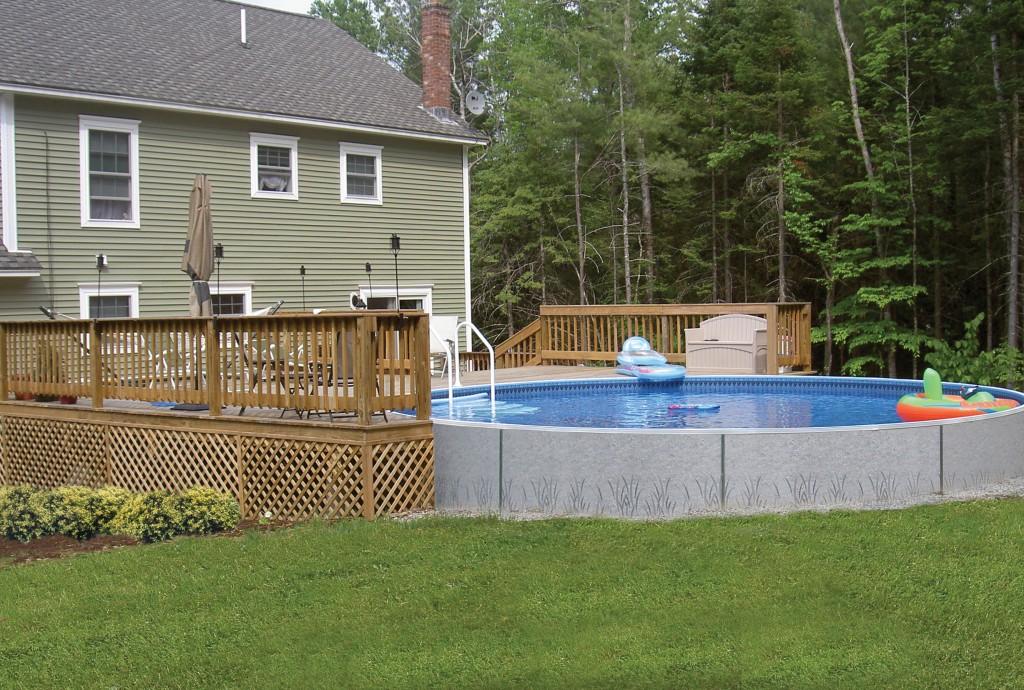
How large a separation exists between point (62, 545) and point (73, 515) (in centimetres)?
33

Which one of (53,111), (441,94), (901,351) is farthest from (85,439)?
(901,351)

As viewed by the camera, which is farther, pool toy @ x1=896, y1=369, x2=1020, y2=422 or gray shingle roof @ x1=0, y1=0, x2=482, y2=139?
gray shingle roof @ x1=0, y1=0, x2=482, y2=139

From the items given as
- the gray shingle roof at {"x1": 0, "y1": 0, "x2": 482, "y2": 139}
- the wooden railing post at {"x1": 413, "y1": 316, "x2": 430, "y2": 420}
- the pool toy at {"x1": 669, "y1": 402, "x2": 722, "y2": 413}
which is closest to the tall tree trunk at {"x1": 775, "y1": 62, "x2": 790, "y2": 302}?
the gray shingle roof at {"x1": 0, "y1": 0, "x2": 482, "y2": 139}

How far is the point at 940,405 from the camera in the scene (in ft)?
28.7

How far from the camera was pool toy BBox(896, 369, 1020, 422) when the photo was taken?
28.2 feet

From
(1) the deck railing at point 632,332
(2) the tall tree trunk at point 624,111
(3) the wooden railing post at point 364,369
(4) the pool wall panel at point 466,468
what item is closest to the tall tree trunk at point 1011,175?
(1) the deck railing at point 632,332

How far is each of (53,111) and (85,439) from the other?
263 inches

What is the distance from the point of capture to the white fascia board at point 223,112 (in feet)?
43.9

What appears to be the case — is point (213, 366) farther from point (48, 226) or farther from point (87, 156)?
point (87, 156)

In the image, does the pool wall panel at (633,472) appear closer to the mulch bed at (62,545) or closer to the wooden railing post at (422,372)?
the wooden railing post at (422,372)

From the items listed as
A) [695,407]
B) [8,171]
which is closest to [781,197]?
[695,407]

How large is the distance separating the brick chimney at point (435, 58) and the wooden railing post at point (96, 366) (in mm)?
10974

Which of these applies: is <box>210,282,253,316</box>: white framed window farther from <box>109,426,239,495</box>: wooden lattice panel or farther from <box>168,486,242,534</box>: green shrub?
<box>168,486,242,534</box>: green shrub

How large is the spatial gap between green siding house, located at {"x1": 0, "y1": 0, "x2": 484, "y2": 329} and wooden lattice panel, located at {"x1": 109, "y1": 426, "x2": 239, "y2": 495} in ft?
18.7
